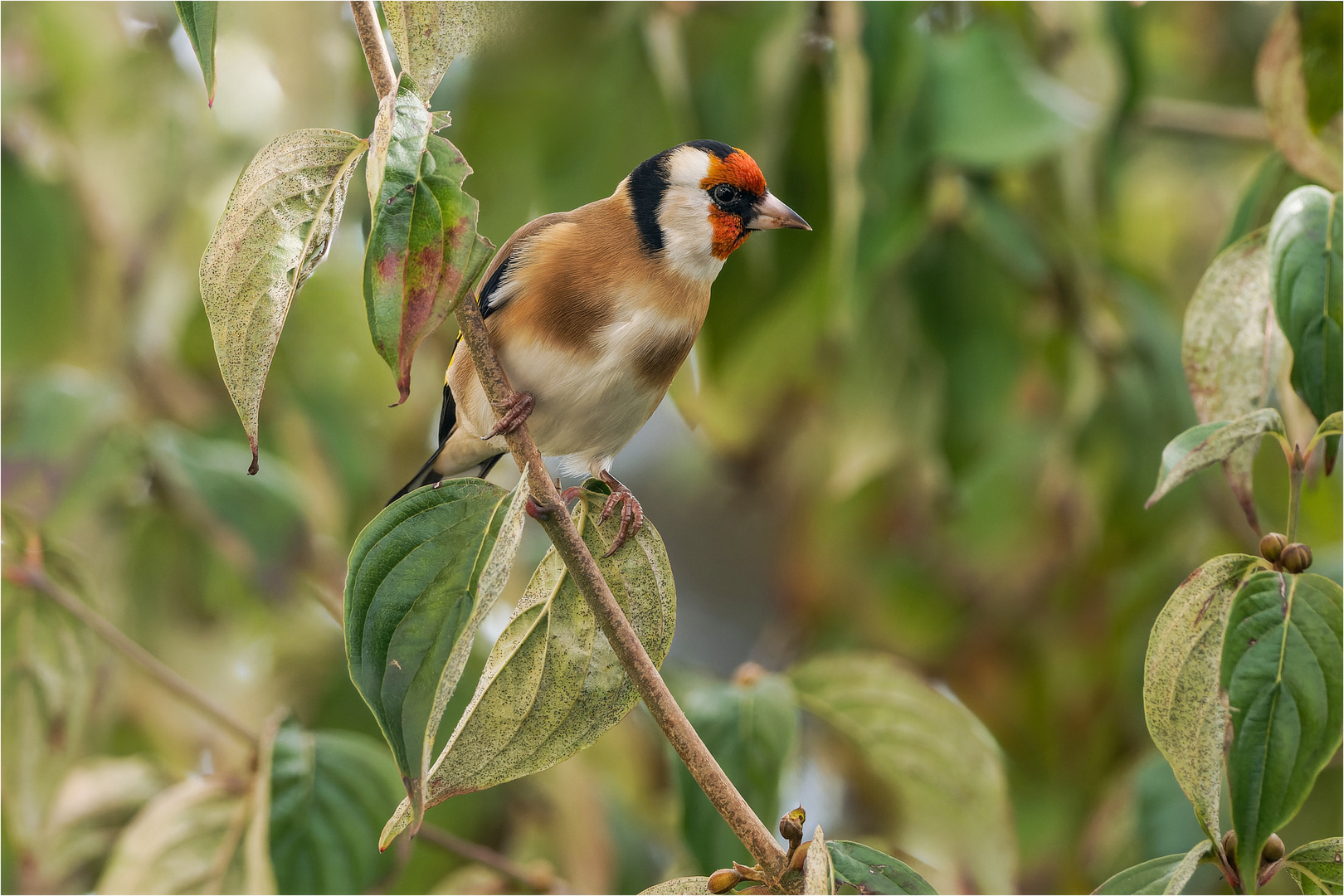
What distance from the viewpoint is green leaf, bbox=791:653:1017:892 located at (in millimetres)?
842

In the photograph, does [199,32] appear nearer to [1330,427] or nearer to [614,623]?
[614,623]

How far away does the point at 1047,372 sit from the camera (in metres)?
1.26

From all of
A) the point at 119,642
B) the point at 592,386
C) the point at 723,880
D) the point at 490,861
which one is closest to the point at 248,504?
the point at 119,642

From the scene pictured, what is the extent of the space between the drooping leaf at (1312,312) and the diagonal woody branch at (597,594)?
331 millimetres

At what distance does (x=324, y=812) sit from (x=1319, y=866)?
2.29 feet

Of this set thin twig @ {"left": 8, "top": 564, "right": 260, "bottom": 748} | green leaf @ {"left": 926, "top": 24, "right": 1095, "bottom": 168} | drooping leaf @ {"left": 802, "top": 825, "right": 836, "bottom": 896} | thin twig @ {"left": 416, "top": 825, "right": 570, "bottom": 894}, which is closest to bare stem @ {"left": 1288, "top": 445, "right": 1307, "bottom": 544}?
drooping leaf @ {"left": 802, "top": 825, "right": 836, "bottom": 896}

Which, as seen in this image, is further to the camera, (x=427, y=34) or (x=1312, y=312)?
(x=1312, y=312)

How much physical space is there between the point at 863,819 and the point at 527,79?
973 mm

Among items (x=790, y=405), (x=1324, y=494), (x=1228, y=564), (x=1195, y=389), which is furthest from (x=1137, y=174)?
(x=1228, y=564)

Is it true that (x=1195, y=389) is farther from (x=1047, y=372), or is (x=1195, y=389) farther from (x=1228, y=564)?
(x=1047, y=372)

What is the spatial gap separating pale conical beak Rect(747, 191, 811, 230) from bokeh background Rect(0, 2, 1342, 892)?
21 centimetres

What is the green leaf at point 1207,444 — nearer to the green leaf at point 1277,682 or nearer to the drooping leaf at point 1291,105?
the green leaf at point 1277,682

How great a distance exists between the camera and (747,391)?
3.65 feet

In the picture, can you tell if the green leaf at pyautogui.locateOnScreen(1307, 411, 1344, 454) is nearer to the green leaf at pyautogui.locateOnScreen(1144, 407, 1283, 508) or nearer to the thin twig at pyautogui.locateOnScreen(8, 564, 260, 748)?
the green leaf at pyautogui.locateOnScreen(1144, 407, 1283, 508)
